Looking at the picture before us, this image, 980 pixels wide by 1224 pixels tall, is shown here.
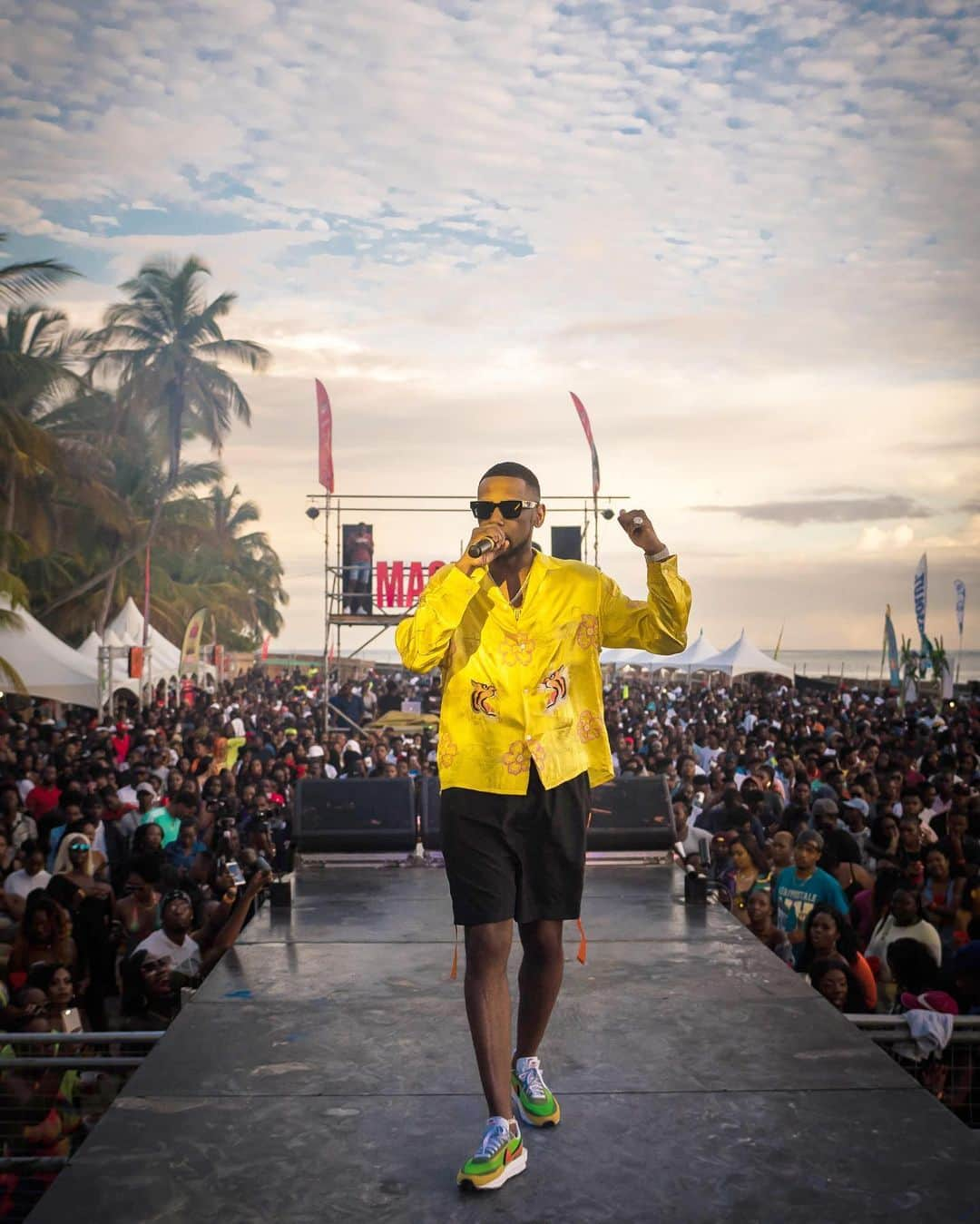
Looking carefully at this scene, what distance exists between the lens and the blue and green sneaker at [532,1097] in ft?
10.8

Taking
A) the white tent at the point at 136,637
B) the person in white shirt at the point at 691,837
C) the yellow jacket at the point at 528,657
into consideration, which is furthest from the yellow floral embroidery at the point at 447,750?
the white tent at the point at 136,637

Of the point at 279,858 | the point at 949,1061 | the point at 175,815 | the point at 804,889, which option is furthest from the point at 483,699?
the point at 175,815

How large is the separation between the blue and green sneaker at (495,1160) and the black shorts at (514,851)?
508mm

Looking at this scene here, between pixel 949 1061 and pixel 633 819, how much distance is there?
322 centimetres

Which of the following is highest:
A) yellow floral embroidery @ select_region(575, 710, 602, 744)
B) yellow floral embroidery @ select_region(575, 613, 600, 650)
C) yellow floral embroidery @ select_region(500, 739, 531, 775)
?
yellow floral embroidery @ select_region(575, 613, 600, 650)

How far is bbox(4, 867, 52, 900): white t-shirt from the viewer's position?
843cm

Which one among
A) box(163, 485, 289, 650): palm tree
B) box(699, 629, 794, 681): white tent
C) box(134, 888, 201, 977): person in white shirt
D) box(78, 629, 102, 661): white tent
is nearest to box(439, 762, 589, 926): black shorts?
box(134, 888, 201, 977): person in white shirt

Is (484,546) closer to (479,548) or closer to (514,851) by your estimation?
(479,548)

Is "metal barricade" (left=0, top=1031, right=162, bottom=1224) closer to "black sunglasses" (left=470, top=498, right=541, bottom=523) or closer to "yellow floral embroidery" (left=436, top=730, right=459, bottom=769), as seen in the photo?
"yellow floral embroidery" (left=436, top=730, right=459, bottom=769)

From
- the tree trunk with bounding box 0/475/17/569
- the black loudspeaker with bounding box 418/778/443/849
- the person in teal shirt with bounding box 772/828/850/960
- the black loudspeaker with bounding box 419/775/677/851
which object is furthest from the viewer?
the tree trunk with bounding box 0/475/17/569

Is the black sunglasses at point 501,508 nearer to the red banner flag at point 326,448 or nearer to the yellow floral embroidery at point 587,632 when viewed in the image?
the yellow floral embroidery at point 587,632

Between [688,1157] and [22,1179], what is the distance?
2534 millimetres

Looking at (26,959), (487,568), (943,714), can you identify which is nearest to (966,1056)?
(487,568)

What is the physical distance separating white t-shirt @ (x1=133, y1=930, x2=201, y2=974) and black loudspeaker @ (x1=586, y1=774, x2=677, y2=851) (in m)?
2.52
